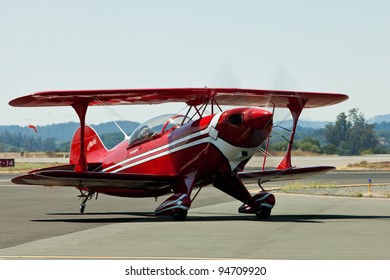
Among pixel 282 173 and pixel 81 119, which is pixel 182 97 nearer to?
pixel 81 119

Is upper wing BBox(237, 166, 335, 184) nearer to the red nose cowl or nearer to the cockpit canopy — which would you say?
the cockpit canopy

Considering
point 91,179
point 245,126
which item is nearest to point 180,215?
point 91,179

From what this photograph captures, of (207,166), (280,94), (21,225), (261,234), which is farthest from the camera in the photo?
(280,94)

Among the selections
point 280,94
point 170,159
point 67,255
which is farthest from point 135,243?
point 280,94

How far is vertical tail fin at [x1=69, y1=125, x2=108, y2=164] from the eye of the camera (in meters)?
25.1

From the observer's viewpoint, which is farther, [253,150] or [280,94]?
[280,94]

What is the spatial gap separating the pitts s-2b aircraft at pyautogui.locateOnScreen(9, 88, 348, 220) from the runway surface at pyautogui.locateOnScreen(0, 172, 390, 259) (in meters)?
0.81

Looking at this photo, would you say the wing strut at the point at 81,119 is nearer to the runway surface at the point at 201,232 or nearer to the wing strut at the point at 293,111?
the runway surface at the point at 201,232

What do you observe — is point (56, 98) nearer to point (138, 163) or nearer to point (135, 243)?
point (138, 163)

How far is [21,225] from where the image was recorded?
62.3ft

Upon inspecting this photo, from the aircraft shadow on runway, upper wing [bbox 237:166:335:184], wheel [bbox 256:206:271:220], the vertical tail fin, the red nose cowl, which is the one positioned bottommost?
the aircraft shadow on runway

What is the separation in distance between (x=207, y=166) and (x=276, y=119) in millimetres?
2412

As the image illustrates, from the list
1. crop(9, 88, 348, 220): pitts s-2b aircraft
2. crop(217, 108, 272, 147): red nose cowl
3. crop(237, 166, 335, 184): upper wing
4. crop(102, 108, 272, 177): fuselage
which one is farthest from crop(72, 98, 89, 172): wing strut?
crop(237, 166, 335, 184): upper wing

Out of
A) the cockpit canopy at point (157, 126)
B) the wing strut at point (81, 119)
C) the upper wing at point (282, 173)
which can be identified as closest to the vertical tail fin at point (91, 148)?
the cockpit canopy at point (157, 126)
